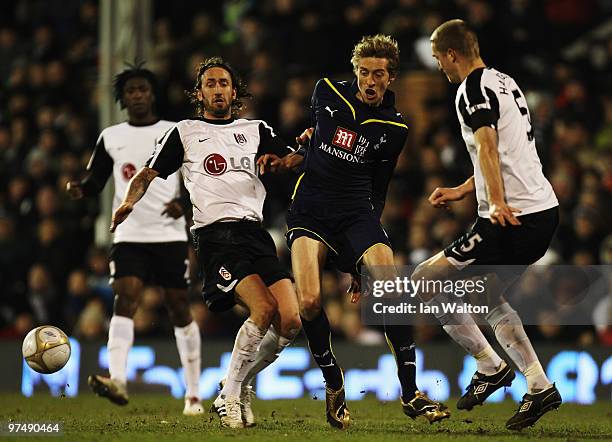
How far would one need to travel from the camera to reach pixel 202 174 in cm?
Answer: 841

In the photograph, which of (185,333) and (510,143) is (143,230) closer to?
(185,333)

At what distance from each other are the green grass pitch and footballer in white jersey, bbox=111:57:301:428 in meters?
0.47

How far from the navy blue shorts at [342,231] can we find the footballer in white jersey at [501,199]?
1.61 feet

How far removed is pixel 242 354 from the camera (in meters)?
8.09

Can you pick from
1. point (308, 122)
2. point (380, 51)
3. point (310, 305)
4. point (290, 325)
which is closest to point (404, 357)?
point (310, 305)

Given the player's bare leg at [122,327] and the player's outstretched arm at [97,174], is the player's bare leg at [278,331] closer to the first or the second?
the player's bare leg at [122,327]

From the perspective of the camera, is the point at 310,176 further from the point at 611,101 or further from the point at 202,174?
the point at 611,101

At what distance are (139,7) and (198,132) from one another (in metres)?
5.53

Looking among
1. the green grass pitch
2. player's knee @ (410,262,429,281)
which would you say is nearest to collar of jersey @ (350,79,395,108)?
player's knee @ (410,262,429,281)

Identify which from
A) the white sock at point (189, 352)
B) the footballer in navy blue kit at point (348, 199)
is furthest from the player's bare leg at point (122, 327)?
the footballer in navy blue kit at point (348, 199)

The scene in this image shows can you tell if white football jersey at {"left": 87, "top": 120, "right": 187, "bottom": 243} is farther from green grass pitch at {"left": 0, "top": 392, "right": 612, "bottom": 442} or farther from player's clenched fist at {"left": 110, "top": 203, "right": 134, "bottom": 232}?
player's clenched fist at {"left": 110, "top": 203, "right": 134, "bottom": 232}

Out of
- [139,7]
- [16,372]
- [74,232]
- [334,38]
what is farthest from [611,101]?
[16,372]

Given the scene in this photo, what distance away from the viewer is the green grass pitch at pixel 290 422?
755cm

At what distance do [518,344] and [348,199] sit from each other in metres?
1.47
